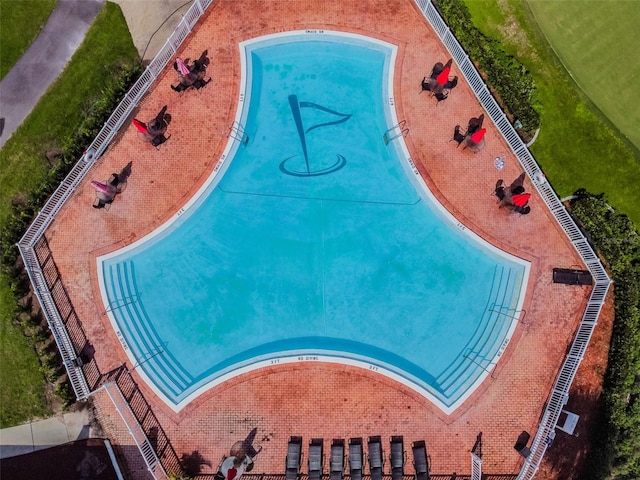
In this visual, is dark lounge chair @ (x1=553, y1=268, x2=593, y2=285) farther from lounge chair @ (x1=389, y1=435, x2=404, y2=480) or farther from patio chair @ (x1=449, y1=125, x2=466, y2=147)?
lounge chair @ (x1=389, y1=435, x2=404, y2=480)

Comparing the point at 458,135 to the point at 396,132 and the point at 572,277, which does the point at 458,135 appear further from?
the point at 572,277

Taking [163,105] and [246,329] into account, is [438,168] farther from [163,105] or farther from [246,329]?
[163,105]

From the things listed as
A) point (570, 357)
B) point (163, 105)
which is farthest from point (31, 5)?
point (570, 357)

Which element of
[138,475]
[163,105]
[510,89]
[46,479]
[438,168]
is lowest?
[138,475]

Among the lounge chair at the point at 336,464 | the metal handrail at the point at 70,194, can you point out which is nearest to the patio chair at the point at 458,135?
the metal handrail at the point at 70,194

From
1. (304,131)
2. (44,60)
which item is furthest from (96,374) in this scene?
(44,60)
